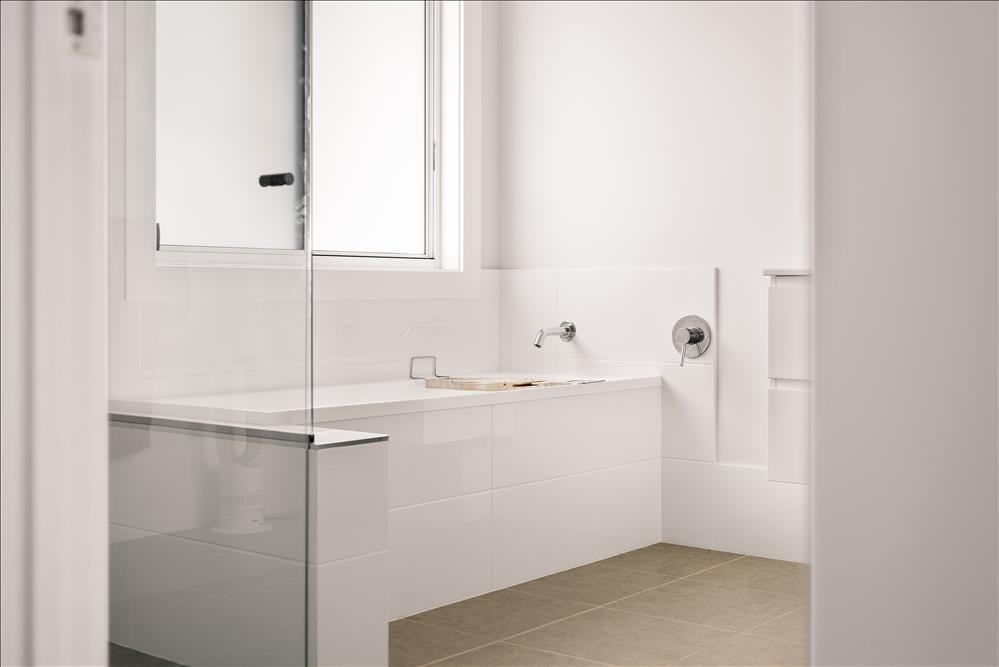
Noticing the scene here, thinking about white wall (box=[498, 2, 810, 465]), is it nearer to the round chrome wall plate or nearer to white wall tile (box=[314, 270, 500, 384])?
the round chrome wall plate

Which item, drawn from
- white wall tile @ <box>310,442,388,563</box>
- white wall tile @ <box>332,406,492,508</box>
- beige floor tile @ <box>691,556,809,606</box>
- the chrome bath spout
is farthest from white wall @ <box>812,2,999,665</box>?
the chrome bath spout

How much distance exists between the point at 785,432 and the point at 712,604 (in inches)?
20.4

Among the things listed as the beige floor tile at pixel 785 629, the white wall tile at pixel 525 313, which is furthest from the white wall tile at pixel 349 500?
the white wall tile at pixel 525 313

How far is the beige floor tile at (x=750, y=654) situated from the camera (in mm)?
2199

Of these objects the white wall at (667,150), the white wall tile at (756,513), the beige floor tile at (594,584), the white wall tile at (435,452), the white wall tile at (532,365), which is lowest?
the beige floor tile at (594,584)

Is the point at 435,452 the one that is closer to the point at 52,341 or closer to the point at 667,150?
the point at 667,150

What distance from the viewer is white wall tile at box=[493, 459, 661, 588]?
9.34 ft

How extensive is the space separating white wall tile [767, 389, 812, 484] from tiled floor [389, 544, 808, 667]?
320mm

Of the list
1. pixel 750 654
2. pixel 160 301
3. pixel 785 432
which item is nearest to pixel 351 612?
pixel 160 301

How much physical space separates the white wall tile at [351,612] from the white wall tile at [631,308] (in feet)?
5.67

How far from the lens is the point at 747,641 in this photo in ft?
7.71

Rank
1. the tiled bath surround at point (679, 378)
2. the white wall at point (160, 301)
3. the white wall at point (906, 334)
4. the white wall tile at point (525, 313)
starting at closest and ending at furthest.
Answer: the white wall at point (906, 334) → the white wall at point (160, 301) → the tiled bath surround at point (679, 378) → the white wall tile at point (525, 313)

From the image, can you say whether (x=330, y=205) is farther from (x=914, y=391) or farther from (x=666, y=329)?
(x=914, y=391)

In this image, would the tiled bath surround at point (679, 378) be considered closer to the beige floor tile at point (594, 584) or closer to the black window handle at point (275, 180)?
the beige floor tile at point (594, 584)
